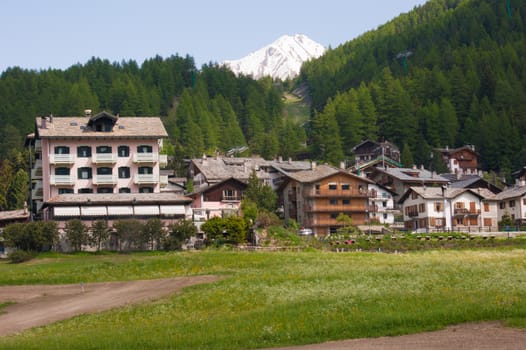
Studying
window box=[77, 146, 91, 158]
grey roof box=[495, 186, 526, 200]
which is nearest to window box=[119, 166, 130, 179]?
window box=[77, 146, 91, 158]

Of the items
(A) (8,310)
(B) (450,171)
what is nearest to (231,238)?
(A) (8,310)

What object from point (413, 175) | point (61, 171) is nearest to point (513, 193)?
point (413, 175)

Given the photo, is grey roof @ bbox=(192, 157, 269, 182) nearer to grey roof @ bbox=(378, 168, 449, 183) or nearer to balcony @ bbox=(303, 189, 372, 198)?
balcony @ bbox=(303, 189, 372, 198)

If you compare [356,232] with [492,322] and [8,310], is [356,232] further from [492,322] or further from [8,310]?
[492,322]

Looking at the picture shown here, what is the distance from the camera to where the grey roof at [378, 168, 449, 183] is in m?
139

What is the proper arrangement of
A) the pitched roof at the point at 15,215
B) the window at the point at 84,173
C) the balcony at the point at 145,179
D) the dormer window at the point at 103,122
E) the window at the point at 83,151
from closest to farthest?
the window at the point at 84,173
the window at the point at 83,151
the balcony at the point at 145,179
the dormer window at the point at 103,122
the pitched roof at the point at 15,215

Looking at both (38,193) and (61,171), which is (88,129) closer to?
(61,171)

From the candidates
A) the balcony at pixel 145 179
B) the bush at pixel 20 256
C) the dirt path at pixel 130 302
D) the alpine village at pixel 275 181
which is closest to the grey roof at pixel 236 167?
the alpine village at pixel 275 181

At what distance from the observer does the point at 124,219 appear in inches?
3479

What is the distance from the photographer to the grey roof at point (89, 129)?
335 ft

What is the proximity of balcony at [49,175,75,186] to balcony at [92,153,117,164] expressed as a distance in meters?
3.64

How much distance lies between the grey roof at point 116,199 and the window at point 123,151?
9314 mm

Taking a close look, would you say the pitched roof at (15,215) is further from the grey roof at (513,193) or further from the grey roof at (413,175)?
the grey roof at (513,193)

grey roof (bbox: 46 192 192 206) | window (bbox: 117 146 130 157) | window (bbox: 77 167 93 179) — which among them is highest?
window (bbox: 117 146 130 157)
